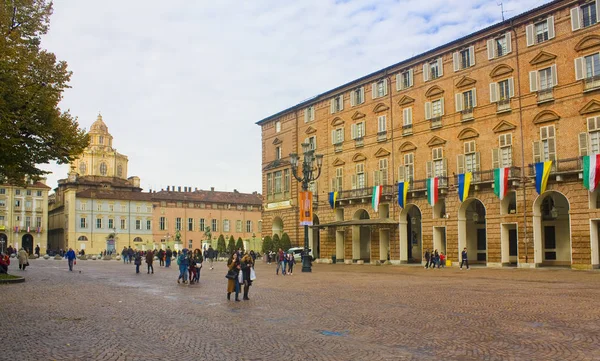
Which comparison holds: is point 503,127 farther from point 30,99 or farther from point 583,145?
point 30,99

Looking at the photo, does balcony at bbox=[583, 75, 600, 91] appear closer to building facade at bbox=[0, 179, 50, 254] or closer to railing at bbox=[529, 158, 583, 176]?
railing at bbox=[529, 158, 583, 176]

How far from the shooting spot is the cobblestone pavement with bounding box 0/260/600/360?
945cm

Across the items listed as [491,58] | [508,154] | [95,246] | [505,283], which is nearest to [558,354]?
[505,283]

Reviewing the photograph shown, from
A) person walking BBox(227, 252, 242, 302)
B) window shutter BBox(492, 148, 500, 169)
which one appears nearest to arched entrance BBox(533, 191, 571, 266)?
window shutter BBox(492, 148, 500, 169)

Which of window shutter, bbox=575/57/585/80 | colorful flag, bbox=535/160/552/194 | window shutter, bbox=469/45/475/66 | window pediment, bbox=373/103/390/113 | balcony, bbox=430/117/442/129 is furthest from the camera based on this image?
window pediment, bbox=373/103/390/113

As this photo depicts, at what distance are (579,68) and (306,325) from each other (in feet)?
92.0

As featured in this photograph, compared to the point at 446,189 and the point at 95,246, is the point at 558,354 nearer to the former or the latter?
the point at 446,189

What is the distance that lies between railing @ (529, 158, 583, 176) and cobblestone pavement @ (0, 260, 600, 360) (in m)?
14.4

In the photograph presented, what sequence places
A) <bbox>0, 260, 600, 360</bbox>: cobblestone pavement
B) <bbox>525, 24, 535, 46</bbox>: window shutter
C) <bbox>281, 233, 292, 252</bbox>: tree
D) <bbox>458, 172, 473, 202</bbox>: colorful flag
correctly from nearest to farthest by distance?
<bbox>0, 260, 600, 360</bbox>: cobblestone pavement
<bbox>525, 24, 535, 46</bbox>: window shutter
<bbox>458, 172, 473, 202</bbox>: colorful flag
<bbox>281, 233, 292, 252</bbox>: tree

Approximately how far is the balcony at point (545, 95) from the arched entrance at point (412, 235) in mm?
13907

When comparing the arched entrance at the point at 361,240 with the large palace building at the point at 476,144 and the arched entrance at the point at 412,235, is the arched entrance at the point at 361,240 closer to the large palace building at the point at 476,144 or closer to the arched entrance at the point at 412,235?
the large palace building at the point at 476,144

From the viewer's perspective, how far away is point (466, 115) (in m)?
40.3

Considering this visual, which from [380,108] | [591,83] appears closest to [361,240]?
[380,108]

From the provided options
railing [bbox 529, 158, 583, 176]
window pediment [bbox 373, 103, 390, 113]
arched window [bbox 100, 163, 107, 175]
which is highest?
arched window [bbox 100, 163, 107, 175]
